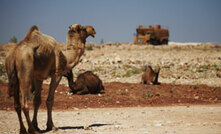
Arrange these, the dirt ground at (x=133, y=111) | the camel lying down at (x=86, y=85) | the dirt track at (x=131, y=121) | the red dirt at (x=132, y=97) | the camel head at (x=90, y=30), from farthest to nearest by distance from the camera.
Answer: the camel lying down at (x=86, y=85), the red dirt at (x=132, y=97), the camel head at (x=90, y=30), the dirt ground at (x=133, y=111), the dirt track at (x=131, y=121)

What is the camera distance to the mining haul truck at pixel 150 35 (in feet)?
176

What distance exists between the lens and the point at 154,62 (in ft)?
104

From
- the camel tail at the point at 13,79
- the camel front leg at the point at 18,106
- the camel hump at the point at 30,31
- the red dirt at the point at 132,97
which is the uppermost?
the camel hump at the point at 30,31

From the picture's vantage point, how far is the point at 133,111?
13.6m

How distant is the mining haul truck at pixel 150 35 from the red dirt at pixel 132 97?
3293cm

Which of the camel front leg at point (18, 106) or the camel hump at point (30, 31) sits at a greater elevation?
the camel hump at point (30, 31)

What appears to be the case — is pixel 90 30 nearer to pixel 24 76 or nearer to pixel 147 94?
pixel 24 76

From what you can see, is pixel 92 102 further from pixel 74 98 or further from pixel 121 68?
pixel 121 68

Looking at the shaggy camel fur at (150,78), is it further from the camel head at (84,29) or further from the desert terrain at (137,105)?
the camel head at (84,29)

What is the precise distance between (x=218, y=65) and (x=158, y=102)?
48.5 feet

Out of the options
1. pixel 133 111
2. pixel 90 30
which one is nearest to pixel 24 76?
pixel 90 30

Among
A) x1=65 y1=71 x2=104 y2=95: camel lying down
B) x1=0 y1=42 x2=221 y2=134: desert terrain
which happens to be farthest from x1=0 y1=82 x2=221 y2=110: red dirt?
x1=65 y1=71 x2=104 y2=95: camel lying down

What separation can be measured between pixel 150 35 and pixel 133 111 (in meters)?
40.7

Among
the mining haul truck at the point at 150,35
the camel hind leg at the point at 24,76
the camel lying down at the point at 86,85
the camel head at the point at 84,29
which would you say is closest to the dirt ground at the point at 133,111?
the camel lying down at the point at 86,85
